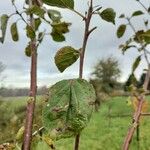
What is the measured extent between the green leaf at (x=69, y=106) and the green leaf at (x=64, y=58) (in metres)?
0.07

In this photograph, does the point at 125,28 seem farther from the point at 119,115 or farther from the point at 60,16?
the point at 119,115

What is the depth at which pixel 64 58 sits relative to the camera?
Result: 0.63 meters

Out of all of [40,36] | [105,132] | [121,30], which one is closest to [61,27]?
[40,36]

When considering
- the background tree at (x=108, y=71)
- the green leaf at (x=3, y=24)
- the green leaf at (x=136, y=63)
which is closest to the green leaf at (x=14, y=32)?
the green leaf at (x=3, y=24)

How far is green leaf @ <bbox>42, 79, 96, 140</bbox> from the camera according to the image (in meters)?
0.53

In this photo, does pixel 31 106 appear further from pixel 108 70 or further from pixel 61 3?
pixel 108 70

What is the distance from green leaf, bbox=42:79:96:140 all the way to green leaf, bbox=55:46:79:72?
72 millimetres

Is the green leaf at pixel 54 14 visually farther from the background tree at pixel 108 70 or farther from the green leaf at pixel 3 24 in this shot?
the background tree at pixel 108 70

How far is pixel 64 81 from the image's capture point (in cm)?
56

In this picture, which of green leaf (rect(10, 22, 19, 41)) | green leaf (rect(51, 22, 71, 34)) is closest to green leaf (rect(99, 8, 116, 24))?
green leaf (rect(51, 22, 71, 34))

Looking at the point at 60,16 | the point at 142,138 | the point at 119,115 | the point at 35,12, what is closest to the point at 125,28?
the point at 60,16

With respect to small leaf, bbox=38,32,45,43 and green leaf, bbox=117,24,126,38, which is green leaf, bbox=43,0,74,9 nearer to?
small leaf, bbox=38,32,45,43

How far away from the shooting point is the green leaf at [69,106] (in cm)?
53

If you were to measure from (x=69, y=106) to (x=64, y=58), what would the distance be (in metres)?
0.11
